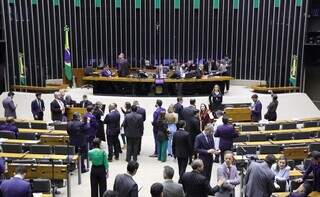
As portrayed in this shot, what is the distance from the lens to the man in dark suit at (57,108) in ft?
40.7

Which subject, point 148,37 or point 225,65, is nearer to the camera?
point 225,65

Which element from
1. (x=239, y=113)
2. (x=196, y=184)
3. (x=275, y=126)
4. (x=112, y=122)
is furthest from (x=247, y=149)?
(x=239, y=113)

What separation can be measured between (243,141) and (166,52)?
39.2ft

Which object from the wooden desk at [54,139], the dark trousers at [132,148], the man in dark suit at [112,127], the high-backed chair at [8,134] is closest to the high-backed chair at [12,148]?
the wooden desk at [54,139]

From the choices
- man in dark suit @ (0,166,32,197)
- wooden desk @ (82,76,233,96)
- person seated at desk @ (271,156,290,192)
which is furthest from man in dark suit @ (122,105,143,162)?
wooden desk @ (82,76,233,96)

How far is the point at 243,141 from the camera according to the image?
10.6 metres

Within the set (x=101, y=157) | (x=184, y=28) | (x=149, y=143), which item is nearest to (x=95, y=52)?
(x=184, y=28)

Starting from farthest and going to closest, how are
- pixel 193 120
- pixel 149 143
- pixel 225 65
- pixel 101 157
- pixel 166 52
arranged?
pixel 166 52
pixel 225 65
pixel 149 143
pixel 193 120
pixel 101 157

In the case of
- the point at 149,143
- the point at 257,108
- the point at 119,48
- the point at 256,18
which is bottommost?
the point at 149,143

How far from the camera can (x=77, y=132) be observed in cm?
951

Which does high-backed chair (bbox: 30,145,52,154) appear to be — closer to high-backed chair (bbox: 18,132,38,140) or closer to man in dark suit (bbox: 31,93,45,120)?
high-backed chair (bbox: 18,132,38,140)

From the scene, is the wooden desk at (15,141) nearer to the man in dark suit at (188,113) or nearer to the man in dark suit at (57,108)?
the man in dark suit at (57,108)

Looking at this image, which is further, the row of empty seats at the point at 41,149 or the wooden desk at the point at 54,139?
the wooden desk at the point at 54,139

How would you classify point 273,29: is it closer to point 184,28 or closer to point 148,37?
point 184,28
